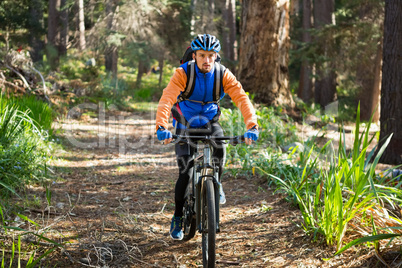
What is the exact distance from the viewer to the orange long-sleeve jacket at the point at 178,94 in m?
3.60

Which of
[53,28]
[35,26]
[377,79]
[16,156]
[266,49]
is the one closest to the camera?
[16,156]

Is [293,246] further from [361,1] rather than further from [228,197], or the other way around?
[361,1]

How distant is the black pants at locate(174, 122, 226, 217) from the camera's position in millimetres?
3795

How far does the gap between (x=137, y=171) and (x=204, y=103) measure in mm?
3413

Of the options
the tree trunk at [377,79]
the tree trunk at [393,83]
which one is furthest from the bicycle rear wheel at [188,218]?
the tree trunk at [377,79]

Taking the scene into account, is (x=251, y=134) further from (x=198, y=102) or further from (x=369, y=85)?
(x=369, y=85)

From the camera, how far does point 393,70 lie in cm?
759

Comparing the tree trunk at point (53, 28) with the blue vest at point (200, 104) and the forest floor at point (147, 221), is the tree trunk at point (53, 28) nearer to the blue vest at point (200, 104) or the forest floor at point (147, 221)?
the forest floor at point (147, 221)

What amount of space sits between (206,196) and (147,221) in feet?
5.23

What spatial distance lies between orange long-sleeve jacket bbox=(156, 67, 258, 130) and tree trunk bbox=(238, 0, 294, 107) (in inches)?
258

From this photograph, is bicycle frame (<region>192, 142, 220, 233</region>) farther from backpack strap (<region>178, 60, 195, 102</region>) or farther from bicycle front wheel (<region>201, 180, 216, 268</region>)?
backpack strap (<region>178, 60, 195, 102</region>)

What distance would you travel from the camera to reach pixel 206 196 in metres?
3.38

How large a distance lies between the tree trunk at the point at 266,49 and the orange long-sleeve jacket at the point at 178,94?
21.5ft

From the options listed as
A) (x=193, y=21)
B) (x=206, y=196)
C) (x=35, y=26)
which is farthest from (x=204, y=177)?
(x=35, y=26)
